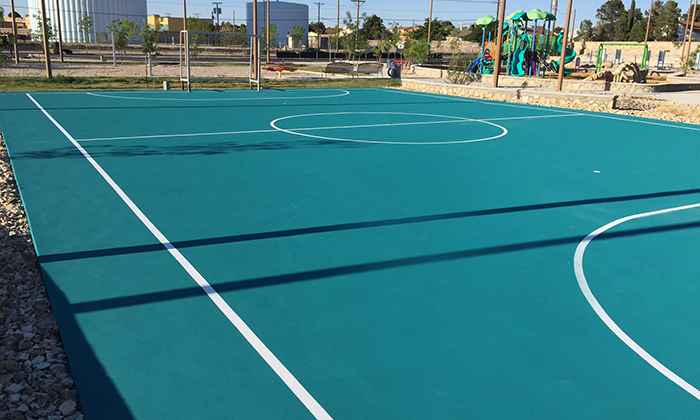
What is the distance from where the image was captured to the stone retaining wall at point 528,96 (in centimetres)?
2058

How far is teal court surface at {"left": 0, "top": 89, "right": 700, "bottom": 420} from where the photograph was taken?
3887 millimetres

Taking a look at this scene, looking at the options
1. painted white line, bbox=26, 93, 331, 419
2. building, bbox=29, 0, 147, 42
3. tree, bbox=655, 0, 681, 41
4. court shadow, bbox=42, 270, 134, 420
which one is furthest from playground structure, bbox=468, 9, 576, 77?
building, bbox=29, 0, 147, 42

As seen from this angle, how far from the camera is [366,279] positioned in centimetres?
562

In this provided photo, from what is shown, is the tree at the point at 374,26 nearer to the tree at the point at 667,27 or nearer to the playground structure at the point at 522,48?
the tree at the point at 667,27

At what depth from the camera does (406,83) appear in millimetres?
28562

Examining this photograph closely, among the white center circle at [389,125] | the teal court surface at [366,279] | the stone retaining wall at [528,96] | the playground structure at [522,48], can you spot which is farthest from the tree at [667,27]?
the teal court surface at [366,279]

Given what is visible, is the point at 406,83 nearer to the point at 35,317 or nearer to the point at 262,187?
the point at 262,187

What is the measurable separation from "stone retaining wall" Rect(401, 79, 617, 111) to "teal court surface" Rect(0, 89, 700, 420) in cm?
895

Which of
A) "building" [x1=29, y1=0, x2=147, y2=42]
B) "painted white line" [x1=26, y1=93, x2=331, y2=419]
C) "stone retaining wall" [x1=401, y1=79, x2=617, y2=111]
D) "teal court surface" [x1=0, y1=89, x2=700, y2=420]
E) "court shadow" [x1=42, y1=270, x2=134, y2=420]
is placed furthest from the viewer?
"building" [x1=29, y1=0, x2=147, y2=42]

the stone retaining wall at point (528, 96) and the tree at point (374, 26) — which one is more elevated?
the tree at point (374, 26)

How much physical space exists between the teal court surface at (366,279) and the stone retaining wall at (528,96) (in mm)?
8954

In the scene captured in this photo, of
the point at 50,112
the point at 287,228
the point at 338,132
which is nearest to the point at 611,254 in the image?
the point at 287,228

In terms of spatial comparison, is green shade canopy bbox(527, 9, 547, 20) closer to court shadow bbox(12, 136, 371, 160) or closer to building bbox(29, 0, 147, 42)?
court shadow bbox(12, 136, 371, 160)

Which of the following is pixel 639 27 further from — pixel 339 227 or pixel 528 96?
pixel 339 227
